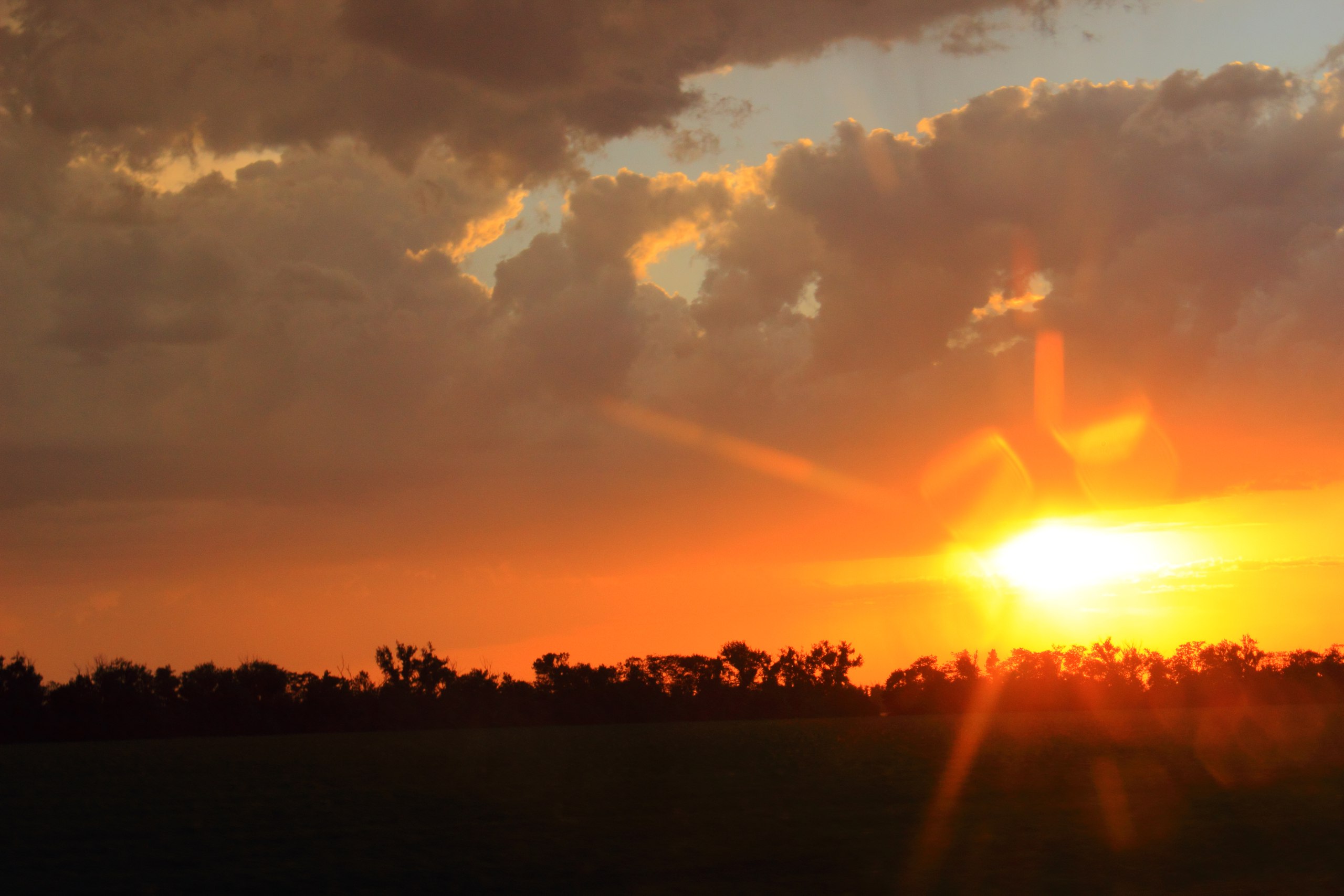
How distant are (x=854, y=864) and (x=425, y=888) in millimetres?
9100

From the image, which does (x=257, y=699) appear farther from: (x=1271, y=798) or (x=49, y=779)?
(x=1271, y=798)

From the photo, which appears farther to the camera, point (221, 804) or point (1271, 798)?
point (221, 804)

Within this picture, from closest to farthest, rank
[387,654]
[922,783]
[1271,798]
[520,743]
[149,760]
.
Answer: [1271,798] < [922,783] < [149,760] < [520,743] < [387,654]

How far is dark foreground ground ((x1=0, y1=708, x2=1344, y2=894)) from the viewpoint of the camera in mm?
23766

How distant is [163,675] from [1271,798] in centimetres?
13073

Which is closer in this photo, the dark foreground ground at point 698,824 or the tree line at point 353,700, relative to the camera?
the dark foreground ground at point 698,824

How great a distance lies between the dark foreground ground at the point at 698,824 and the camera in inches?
936

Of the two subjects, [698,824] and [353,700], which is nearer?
[698,824]

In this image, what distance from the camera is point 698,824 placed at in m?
32.8

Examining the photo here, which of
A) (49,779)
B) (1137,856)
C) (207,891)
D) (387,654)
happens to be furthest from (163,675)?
(1137,856)

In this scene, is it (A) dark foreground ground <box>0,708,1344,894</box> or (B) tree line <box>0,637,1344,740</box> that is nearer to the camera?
(A) dark foreground ground <box>0,708,1344,894</box>

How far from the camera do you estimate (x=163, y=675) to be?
13825cm

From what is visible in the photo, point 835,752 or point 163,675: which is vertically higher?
point 163,675

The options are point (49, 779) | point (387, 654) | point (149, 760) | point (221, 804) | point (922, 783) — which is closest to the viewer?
point (221, 804)
